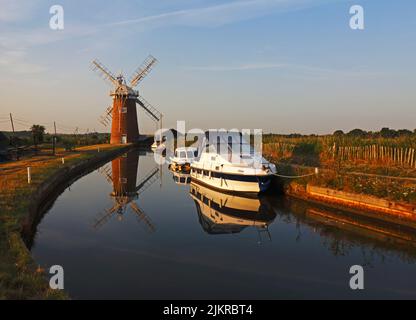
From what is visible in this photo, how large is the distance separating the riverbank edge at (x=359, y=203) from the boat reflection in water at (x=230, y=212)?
2240 mm

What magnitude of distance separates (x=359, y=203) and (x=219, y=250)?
7853 millimetres

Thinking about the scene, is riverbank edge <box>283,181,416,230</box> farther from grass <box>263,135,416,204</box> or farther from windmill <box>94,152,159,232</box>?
windmill <box>94,152,159,232</box>

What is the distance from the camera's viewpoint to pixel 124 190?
2395 centimetres

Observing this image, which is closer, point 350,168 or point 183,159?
→ point 350,168

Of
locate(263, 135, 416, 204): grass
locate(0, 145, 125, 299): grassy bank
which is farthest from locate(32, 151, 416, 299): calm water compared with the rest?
locate(263, 135, 416, 204): grass

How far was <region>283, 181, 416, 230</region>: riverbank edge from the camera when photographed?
551 inches

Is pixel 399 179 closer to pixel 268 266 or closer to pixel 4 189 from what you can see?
pixel 268 266

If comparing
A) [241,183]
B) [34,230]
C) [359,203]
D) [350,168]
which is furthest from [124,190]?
[359,203]

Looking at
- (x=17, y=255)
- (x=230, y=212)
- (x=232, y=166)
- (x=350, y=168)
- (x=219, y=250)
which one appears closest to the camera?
(x=17, y=255)

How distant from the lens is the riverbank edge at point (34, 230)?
22.4 feet

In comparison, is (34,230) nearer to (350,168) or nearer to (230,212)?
(230,212)

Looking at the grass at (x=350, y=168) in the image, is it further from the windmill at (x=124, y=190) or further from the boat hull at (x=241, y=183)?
the windmill at (x=124, y=190)

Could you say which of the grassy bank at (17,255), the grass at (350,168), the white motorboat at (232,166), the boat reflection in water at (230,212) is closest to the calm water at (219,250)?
the boat reflection in water at (230,212)
